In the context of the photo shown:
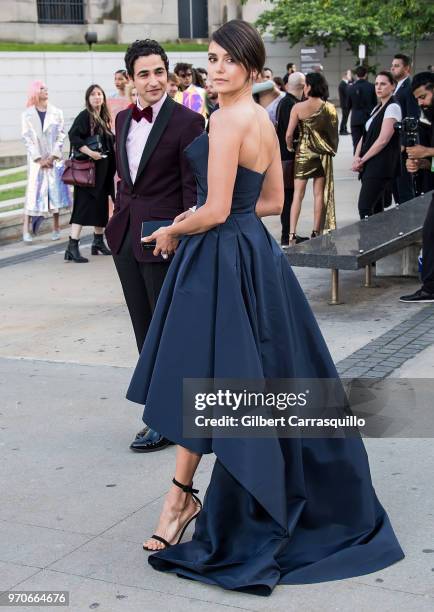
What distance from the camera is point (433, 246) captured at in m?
8.55

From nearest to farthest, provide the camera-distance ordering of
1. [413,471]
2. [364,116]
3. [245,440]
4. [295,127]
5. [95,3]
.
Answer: [245,440] → [413,471] → [295,127] → [364,116] → [95,3]

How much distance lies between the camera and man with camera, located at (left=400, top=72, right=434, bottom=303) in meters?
8.57

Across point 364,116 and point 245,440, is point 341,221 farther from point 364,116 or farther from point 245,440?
point 245,440

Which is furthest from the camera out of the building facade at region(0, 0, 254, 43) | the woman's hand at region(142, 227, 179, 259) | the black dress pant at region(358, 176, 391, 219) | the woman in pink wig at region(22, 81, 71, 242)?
the building facade at region(0, 0, 254, 43)

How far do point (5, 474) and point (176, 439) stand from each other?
1.44 meters

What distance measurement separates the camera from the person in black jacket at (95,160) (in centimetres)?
1101

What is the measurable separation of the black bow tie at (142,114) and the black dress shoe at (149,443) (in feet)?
5.00

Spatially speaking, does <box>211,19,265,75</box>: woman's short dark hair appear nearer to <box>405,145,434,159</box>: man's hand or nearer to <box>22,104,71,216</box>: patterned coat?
<box>405,145,434,159</box>: man's hand

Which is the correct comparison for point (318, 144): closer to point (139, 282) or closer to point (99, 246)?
point (99, 246)

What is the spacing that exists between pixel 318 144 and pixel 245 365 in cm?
769

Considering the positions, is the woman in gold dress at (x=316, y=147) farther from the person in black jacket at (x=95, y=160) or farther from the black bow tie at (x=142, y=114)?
the black bow tie at (x=142, y=114)

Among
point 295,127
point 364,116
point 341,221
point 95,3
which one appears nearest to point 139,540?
point 295,127

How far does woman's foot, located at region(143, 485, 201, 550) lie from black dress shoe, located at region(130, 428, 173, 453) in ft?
3.68

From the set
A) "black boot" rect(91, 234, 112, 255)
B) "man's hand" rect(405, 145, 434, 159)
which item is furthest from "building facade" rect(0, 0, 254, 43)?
"man's hand" rect(405, 145, 434, 159)
